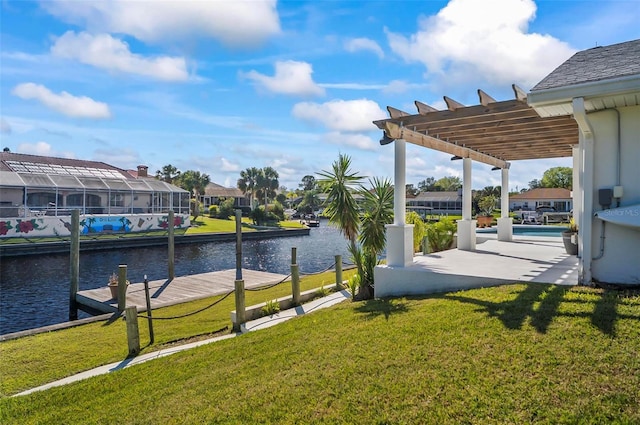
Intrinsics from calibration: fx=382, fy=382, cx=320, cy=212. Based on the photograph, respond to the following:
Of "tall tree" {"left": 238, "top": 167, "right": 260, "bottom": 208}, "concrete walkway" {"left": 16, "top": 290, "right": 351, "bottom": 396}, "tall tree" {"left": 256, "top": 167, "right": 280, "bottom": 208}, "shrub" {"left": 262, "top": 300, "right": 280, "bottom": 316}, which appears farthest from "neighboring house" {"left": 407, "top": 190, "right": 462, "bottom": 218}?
"shrub" {"left": 262, "top": 300, "right": 280, "bottom": 316}

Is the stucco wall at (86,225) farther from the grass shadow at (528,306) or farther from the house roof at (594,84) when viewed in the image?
the house roof at (594,84)

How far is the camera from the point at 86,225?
82.2ft

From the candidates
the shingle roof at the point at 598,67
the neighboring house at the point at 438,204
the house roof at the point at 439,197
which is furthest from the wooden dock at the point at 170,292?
the house roof at the point at 439,197

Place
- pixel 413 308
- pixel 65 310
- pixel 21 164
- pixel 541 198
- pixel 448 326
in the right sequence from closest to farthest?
pixel 448 326 → pixel 413 308 → pixel 65 310 → pixel 21 164 → pixel 541 198

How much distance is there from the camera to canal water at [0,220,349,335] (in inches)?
430

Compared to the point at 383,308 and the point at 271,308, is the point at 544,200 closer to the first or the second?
the point at 271,308

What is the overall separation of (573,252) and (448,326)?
657 centimetres

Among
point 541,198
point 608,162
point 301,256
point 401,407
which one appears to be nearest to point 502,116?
point 608,162

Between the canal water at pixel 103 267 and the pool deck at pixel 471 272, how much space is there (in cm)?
398

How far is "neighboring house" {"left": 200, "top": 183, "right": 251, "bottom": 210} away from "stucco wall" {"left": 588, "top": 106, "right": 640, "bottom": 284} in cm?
5413

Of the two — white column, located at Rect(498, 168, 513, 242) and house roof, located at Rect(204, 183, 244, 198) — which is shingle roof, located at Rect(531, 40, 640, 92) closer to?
white column, located at Rect(498, 168, 513, 242)

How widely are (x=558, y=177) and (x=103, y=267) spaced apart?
2425 inches

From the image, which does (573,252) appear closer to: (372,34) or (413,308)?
(413,308)

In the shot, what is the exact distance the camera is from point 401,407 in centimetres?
290
